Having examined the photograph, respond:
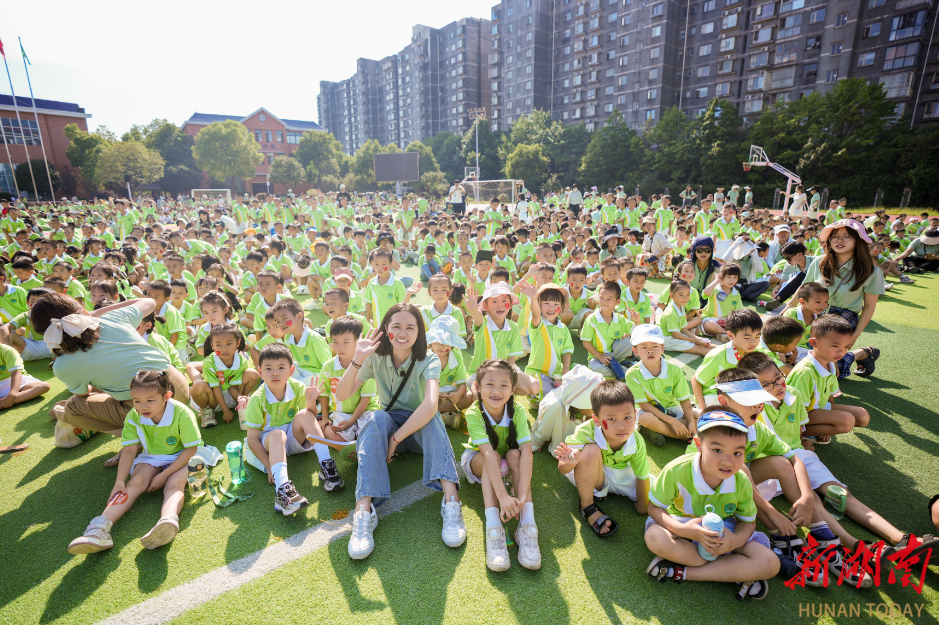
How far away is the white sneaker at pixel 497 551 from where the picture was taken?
2438mm

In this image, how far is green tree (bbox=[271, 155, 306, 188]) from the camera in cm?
4869

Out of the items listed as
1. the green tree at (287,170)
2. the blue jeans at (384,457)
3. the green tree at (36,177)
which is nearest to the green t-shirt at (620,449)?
the blue jeans at (384,457)

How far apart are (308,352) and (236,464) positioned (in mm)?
1227

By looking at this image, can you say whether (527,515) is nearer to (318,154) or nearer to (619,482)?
(619,482)

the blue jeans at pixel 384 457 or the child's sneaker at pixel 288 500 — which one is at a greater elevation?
the blue jeans at pixel 384 457

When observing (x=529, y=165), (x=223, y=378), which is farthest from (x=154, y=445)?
(x=529, y=165)

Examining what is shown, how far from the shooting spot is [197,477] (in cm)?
338

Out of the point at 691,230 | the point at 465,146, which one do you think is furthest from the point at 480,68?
the point at 691,230

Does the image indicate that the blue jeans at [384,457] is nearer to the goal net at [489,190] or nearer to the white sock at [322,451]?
the white sock at [322,451]

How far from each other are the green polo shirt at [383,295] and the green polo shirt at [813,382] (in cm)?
421

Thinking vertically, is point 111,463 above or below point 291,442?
below

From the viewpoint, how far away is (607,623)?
7.19ft

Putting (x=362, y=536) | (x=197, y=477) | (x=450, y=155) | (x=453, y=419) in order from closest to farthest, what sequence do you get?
(x=362, y=536) < (x=197, y=477) < (x=453, y=419) < (x=450, y=155)

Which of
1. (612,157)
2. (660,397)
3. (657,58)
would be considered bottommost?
(660,397)
